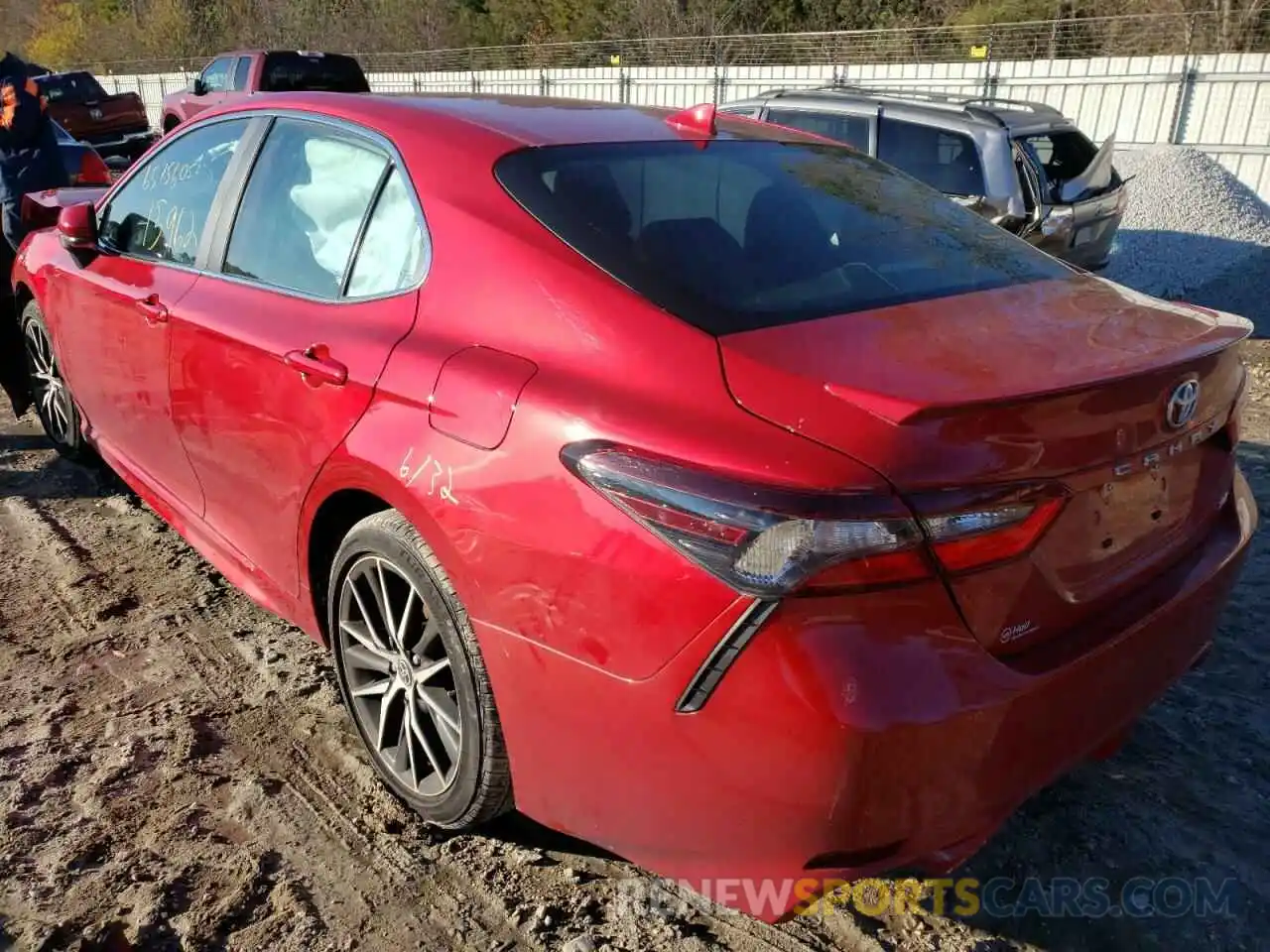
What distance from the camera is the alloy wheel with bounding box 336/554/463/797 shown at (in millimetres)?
2395

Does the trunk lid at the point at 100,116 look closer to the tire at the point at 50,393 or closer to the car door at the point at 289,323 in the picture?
the tire at the point at 50,393

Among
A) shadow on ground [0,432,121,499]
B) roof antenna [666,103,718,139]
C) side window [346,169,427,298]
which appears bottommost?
shadow on ground [0,432,121,499]

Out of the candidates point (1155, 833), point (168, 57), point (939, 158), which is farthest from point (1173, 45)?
point (168, 57)

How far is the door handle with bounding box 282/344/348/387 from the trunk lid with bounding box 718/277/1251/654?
1029 millimetres

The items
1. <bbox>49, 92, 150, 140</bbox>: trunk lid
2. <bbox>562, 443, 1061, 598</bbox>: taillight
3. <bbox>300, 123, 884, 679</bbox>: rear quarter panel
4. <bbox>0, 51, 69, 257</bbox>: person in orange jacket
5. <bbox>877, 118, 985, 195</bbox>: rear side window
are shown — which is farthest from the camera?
<bbox>49, 92, 150, 140</bbox>: trunk lid

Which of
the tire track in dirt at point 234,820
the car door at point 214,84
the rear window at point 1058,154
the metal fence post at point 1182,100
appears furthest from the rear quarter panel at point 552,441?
the car door at point 214,84

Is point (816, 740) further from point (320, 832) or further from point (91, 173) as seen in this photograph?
point (91, 173)

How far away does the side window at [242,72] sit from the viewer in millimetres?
15281

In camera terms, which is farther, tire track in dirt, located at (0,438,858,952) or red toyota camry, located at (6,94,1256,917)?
tire track in dirt, located at (0,438,858,952)

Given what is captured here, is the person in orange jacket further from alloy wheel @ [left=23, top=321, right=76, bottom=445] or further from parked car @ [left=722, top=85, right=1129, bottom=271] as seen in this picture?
parked car @ [left=722, top=85, right=1129, bottom=271]

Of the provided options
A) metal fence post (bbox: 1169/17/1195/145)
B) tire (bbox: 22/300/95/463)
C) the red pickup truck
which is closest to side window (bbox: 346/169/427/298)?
tire (bbox: 22/300/95/463)

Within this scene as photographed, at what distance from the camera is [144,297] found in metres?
3.44

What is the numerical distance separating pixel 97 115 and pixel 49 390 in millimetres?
15731

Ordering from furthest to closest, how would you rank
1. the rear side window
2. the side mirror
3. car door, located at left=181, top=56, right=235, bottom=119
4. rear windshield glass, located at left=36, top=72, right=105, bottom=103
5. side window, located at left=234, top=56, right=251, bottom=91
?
rear windshield glass, located at left=36, top=72, right=105, bottom=103 < car door, located at left=181, top=56, right=235, bottom=119 < side window, located at left=234, top=56, right=251, bottom=91 < the rear side window < the side mirror
